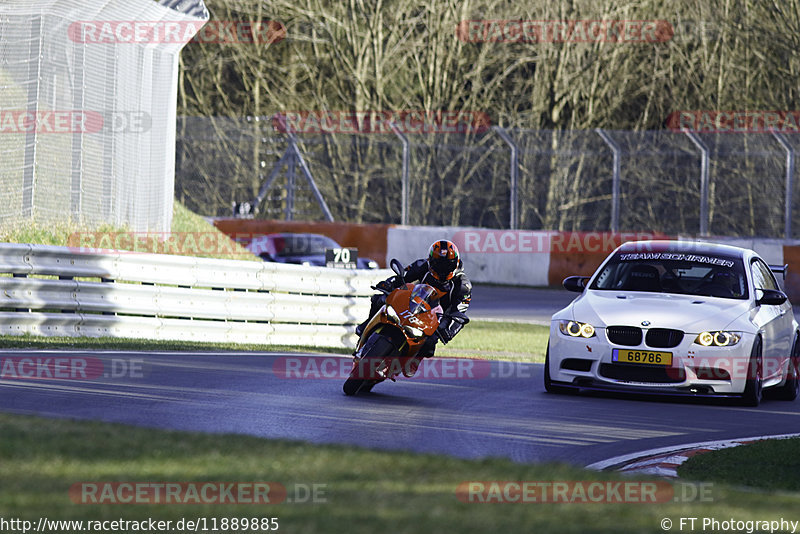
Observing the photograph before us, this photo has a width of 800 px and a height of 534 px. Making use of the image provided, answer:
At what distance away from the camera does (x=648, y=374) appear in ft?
37.2

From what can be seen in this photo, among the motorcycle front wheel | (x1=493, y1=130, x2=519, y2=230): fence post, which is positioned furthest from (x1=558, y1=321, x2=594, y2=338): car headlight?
(x1=493, y1=130, x2=519, y2=230): fence post

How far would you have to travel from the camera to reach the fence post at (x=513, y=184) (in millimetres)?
28766

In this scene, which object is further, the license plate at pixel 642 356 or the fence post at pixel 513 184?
the fence post at pixel 513 184

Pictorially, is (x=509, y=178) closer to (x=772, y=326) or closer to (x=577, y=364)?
(x=772, y=326)

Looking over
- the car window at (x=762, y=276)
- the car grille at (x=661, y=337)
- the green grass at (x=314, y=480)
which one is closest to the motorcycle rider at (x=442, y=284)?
the car grille at (x=661, y=337)

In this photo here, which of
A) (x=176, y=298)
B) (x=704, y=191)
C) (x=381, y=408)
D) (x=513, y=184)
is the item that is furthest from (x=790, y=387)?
(x=513, y=184)

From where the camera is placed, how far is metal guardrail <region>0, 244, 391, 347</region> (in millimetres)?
13766

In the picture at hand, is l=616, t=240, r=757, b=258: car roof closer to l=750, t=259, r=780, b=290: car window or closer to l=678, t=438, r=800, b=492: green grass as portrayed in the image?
l=750, t=259, r=780, b=290: car window

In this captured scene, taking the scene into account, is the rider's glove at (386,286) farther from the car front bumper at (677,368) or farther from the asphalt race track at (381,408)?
the car front bumper at (677,368)

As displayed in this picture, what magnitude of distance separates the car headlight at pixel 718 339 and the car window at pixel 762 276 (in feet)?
4.18

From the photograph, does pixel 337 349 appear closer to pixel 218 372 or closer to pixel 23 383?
pixel 218 372

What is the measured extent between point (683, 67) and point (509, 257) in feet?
42.3

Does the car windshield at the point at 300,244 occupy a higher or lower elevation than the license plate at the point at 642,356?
higher

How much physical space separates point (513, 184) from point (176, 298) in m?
15.2
